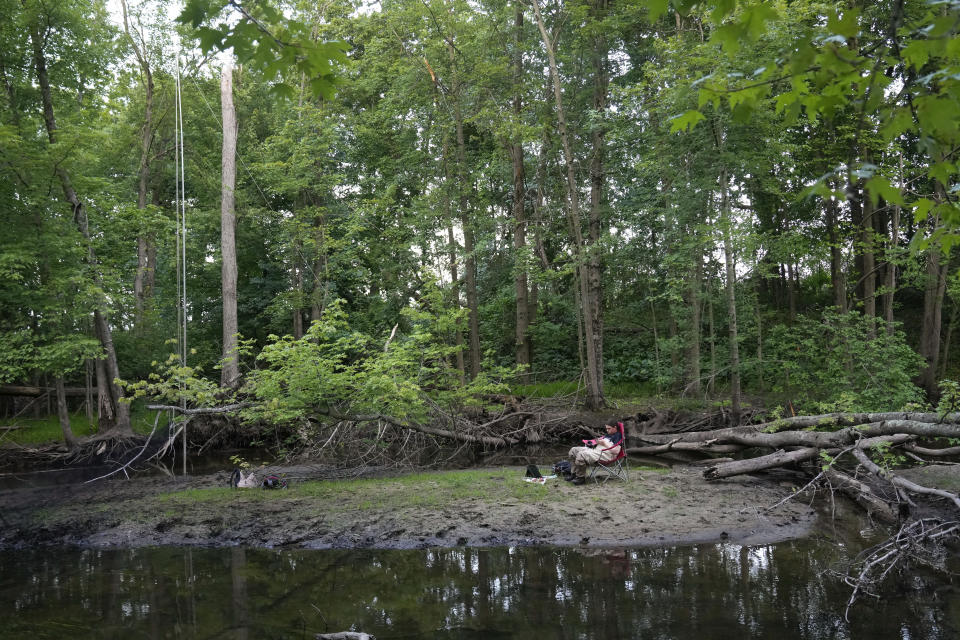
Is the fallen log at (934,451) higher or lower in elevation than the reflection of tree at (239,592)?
higher

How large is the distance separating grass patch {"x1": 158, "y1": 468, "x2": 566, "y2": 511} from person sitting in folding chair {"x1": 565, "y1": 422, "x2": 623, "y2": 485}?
50 cm

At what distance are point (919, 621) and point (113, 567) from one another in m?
7.69

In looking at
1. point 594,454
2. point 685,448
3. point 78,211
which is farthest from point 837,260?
point 78,211

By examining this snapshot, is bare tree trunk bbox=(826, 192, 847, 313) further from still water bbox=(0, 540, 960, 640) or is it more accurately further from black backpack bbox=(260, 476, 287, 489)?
black backpack bbox=(260, 476, 287, 489)

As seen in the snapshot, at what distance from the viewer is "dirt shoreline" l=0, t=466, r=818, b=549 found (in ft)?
23.7

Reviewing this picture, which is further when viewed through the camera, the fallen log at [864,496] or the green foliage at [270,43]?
the fallen log at [864,496]

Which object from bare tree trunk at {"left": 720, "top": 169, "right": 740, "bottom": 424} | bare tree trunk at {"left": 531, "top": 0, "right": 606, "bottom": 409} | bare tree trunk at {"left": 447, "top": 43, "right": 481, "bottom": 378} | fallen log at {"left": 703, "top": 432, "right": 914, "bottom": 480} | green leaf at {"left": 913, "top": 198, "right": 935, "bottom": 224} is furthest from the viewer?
bare tree trunk at {"left": 447, "top": 43, "right": 481, "bottom": 378}

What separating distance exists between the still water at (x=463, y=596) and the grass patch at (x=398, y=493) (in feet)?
5.41

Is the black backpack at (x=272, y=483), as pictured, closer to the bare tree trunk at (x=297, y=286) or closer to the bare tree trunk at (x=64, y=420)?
the bare tree trunk at (x=64, y=420)

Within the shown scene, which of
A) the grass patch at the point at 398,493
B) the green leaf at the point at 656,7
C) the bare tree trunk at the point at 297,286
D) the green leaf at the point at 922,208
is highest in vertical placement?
the bare tree trunk at the point at 297,286

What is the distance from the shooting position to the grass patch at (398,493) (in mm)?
8602

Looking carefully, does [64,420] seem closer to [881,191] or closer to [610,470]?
[610,470]

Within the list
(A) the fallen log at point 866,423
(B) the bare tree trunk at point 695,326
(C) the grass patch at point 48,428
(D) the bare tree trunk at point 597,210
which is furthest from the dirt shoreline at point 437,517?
(C) the grass patch at point 48,428

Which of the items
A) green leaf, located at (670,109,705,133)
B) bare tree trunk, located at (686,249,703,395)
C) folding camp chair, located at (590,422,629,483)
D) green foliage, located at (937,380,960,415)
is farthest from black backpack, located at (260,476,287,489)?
bare tree trunk, located at (686,249,703,395)
